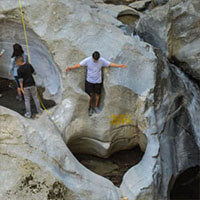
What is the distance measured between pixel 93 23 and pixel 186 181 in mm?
3485

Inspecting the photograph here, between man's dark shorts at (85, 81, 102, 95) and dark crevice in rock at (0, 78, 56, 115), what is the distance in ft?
2.29

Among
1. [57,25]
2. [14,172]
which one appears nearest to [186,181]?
[14,172]

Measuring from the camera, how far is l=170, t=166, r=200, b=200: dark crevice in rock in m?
5.46

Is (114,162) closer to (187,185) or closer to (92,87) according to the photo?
(187,185)

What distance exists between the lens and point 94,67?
203 inches

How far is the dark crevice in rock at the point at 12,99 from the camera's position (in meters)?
5.44

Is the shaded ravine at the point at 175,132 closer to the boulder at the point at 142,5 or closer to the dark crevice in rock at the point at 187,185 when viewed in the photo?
the dark crevice in rock at the point at 187,185

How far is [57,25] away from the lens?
5.51 m

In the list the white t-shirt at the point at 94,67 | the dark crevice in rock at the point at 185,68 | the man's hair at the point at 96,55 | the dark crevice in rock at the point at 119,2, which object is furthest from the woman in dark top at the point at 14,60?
the dark crevice in rock at the point at 119,2

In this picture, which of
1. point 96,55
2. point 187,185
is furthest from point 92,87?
point 187,185

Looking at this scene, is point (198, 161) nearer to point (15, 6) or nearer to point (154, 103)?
point (154, 103)

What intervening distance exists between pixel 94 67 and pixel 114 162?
2179mm

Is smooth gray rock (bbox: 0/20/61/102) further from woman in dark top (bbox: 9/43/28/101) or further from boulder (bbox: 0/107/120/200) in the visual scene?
boulder (bbox: 0/107/120/200)

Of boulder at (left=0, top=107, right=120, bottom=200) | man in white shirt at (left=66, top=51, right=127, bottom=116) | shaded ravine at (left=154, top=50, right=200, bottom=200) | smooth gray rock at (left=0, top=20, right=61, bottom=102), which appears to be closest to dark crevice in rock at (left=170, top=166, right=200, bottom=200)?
shaded ravine at (left=154, top=50, right=200, bottom=200)
